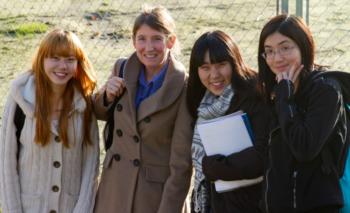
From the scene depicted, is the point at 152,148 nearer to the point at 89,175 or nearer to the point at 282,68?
the point at 89,175

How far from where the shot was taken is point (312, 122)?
9.43ft

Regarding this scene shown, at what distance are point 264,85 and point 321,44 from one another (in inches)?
233

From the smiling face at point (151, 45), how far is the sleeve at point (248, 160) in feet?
2.02

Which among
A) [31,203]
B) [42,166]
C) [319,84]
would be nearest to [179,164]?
[42,166]

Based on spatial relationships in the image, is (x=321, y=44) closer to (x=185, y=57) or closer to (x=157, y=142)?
(x=185, y=57)

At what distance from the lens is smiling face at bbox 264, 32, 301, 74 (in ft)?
10.2

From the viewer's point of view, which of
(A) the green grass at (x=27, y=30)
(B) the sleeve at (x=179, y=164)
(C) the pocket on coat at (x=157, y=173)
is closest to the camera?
(B) the sleeve at (x=179, y=164)

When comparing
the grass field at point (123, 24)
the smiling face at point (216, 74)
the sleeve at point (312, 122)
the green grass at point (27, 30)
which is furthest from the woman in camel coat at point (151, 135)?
the green grass at point (27, 30)

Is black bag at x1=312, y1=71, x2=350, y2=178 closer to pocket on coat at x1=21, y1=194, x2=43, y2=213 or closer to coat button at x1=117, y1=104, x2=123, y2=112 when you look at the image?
coat button at x1=117, y1=104, x2=123, y2=112

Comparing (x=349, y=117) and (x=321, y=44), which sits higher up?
(x=321, y=44)

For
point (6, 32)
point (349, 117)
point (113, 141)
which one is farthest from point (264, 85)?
point (6, 32)

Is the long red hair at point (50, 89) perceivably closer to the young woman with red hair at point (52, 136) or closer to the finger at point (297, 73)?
the young woman with red hair at point (52, 136)

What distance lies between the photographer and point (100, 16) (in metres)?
10.2

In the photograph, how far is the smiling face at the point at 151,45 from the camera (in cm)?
362
